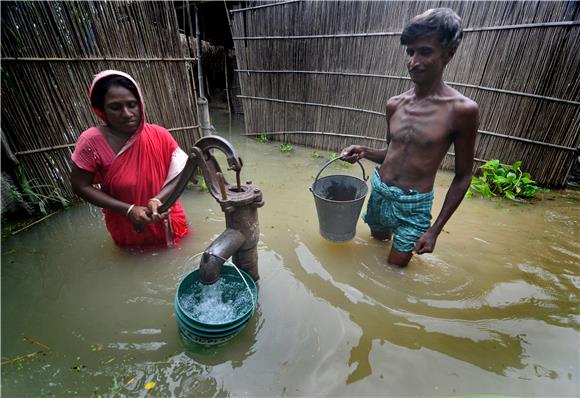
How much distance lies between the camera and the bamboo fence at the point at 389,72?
3949mm

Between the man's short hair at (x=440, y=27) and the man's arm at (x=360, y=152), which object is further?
the man's arm at (x=360, y=152)

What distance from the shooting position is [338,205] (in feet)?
7.59

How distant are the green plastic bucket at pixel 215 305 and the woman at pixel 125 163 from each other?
0.53m

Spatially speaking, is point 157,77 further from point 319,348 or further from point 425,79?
point 319,348

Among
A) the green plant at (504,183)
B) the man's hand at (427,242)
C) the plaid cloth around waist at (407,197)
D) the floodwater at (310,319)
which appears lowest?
the green plant at (504,183)

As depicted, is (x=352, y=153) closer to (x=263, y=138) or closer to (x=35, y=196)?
(x=35, y=196)

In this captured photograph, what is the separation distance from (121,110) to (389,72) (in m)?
4.31

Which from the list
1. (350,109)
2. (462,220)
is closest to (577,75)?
(462,220)

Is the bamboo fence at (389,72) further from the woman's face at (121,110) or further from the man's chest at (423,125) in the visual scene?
the woman's face at (121,110)

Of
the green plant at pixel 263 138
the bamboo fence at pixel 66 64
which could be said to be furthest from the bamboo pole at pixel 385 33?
the bamboo fence at pixel 66 64

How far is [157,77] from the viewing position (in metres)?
3.78

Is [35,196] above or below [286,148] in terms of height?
above

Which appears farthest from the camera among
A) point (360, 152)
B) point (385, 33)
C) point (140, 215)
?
point (385, 33)

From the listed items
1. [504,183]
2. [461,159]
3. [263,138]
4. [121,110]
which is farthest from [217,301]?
[263,138]
